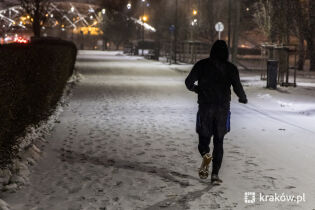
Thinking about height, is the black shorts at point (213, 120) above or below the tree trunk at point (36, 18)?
below

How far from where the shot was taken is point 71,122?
1097 cm

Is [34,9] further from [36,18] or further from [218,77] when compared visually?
[218,77]

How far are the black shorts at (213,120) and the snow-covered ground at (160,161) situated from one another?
654 mm

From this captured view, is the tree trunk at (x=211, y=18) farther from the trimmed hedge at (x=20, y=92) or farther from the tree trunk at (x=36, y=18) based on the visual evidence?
the trimmed hedge at (x=20, y=92)

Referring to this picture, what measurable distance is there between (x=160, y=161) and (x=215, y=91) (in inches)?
70.0

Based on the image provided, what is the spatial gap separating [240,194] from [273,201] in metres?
0.41

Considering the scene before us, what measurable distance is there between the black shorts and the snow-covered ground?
25.7 inches

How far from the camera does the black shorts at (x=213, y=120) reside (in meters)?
6.07

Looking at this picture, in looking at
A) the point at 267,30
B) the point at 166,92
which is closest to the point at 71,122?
the point at 166,92

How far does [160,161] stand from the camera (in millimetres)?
7375
